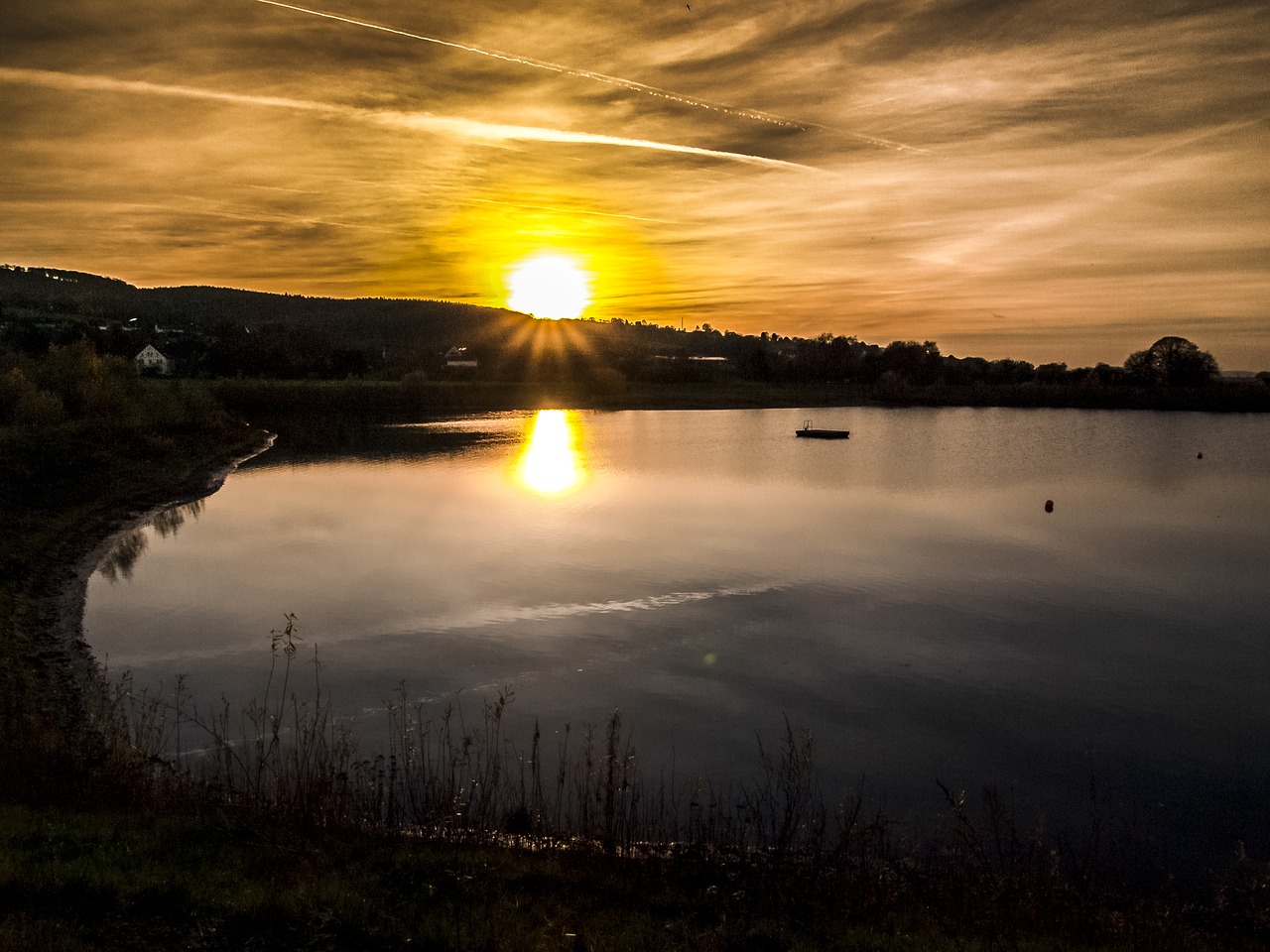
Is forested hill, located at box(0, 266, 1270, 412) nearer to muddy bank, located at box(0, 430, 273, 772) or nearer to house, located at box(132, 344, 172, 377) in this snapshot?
house, located at box(132, 344, 172, 377)

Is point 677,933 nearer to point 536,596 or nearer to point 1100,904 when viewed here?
point 1100,904

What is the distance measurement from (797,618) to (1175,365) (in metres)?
143

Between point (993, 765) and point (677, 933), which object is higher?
point (677, 933)

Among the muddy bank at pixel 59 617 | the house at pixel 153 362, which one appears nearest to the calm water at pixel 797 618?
the muddy bank at pixel 59 617

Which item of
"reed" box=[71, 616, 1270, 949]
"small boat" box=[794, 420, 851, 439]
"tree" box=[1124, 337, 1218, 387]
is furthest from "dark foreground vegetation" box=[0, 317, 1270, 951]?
"tree" box=[1124, 337, 1218, 387]

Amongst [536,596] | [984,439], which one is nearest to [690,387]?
[984,439]

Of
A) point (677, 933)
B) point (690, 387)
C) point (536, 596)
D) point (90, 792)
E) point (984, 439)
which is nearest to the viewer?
point (677, 933)

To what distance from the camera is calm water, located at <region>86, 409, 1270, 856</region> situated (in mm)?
14086

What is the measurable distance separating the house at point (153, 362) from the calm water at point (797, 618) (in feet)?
248

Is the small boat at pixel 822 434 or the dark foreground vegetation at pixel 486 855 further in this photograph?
the small boat at pixel 822 434

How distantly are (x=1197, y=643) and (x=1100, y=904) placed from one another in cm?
1382

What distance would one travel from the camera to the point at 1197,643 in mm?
20016

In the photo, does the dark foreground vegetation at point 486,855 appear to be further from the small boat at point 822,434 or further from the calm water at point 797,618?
the small boat at point 822,434

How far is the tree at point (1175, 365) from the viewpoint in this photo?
134625mm
